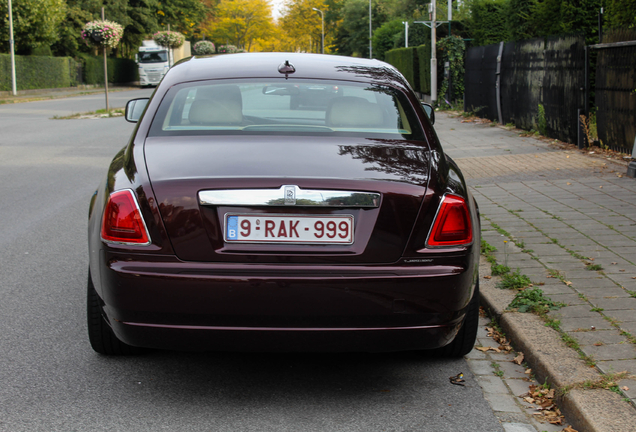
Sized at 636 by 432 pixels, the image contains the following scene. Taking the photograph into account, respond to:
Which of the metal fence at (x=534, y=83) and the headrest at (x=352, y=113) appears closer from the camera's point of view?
the headrest at (x=352, y=113)

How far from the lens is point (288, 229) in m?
2.96

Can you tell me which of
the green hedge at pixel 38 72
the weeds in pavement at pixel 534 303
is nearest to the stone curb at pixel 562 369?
the weeds in pavement at pixel 534 303

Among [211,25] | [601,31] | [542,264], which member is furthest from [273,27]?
[542,264]

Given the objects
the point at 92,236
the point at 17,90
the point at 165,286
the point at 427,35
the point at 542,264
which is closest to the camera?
the point at 165,286

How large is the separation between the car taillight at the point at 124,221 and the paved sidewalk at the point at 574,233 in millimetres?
2156

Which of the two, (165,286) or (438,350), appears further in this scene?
(438,350)

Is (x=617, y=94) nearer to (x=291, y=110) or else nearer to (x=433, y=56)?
(x=291, y=110)

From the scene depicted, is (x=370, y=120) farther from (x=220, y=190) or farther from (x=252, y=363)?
(x=252, y=363)

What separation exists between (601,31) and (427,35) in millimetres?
16378

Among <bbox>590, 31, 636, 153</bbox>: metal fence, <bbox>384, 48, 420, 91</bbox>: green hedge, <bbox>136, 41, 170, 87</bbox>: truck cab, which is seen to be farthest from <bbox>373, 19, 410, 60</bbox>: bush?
<bbox>590, 31, 636, 153</bbox>: metal fence

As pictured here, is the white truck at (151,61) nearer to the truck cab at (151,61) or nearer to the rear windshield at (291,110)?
the truck cab at (151,61)

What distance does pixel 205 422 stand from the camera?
10.2 feet

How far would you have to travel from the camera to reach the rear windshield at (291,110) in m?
3.67

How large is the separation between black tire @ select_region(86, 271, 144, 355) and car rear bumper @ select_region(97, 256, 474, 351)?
616 millimetres
